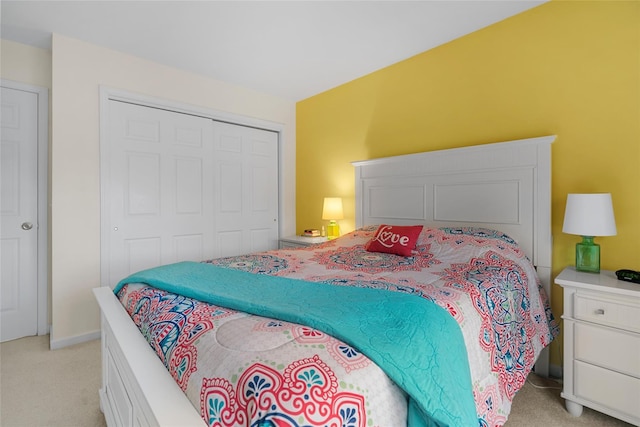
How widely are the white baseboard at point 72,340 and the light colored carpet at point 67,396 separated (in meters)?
0.07

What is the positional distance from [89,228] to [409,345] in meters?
2.79

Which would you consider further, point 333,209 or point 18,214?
point 333,209

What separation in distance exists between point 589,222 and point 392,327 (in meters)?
1.49

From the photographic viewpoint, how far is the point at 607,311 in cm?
158

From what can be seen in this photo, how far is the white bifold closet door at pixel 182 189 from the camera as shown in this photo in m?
2.80

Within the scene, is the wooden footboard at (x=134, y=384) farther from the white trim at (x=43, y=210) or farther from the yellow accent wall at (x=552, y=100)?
the yellow accent wall at (x=552, y=100)

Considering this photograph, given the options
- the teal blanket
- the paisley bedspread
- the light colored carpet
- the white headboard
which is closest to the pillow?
the paisley bedspread

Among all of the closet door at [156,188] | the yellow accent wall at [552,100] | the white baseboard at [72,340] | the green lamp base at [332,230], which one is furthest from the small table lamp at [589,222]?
the white baseboard at [72,340]

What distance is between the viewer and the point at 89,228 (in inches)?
103

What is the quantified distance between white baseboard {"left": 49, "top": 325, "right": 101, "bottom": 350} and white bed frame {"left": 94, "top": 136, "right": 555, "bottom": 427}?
1.19 meters

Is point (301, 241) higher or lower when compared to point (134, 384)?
higher

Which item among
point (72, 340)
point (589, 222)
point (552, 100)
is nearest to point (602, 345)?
point (589, 222)

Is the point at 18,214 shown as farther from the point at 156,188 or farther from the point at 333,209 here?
the point at 333,209

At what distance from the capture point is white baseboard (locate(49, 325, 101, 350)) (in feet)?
8.16
